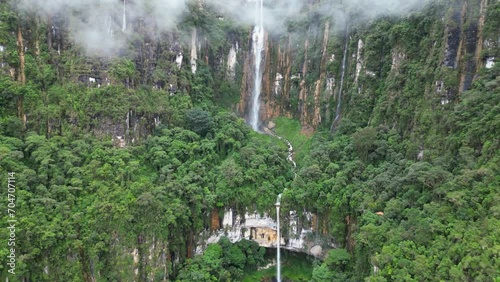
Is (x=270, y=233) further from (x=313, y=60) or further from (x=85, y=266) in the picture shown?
(x=313, y=60)

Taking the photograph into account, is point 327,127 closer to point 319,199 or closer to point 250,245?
point 319,199

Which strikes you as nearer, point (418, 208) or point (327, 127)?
point (418, 208)

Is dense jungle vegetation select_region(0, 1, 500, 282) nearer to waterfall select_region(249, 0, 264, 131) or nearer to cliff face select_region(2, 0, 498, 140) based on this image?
cliff face select_region(2, 0, 498, 140)

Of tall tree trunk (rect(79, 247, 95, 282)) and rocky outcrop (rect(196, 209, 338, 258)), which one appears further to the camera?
rocky outcrop (rect(196, 209, 338, 258))

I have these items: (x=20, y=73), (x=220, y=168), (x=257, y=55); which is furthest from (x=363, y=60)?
(x=20, y=73)

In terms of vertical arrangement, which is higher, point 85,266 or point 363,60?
point 363,60

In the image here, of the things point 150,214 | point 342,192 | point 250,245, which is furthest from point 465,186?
point 150,214

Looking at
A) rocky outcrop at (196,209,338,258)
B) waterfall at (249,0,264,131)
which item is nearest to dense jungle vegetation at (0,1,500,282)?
rocky outcrop at (196,209,338,258)

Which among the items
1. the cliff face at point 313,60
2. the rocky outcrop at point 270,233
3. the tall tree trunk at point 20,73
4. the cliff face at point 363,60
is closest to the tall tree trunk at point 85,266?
the rocky outcrop at point 270,233
